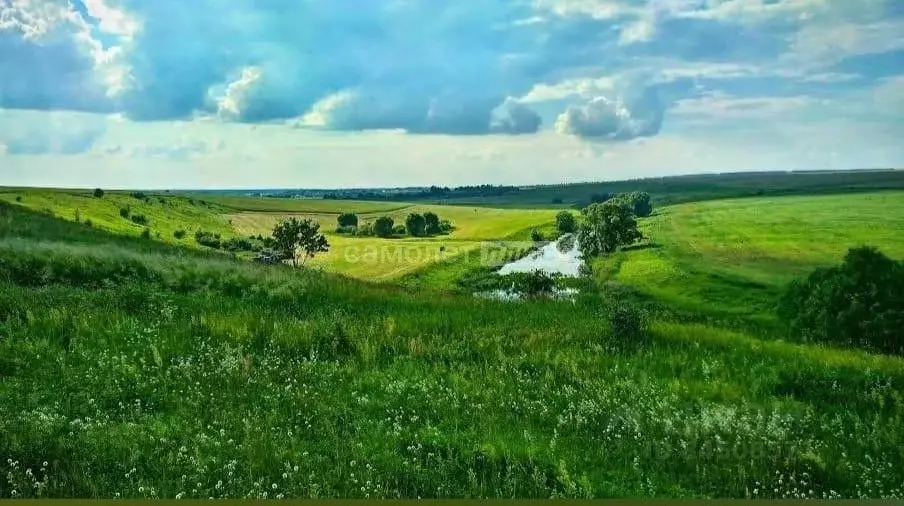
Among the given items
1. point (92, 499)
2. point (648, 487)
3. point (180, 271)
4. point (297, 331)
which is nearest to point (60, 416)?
point (92, 499)

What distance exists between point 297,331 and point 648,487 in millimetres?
3845

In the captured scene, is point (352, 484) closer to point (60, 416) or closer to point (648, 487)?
point (648, 487)

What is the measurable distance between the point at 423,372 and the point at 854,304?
4078 mm

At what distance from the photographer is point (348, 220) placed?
28.6ft

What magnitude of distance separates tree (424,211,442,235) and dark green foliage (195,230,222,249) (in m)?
2.39

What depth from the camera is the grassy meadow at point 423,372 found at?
17.6 ft

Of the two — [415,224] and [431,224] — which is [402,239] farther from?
[431,224]

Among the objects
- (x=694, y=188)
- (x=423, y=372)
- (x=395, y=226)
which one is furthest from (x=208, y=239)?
(x=694, y=188)

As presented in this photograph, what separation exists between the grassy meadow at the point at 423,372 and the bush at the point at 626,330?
5 cm

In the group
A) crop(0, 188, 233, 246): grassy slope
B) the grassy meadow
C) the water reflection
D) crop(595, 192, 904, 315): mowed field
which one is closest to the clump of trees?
the grassy meadow

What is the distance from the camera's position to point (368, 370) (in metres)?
6.99

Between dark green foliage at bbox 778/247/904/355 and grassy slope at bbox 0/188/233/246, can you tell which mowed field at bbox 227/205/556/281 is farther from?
dark green foliage at bbox 778/247/904/355

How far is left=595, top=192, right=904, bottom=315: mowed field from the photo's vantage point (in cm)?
798

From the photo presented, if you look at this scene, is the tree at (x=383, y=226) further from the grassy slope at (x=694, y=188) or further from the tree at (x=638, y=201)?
the tree at (x=638, y=201)
